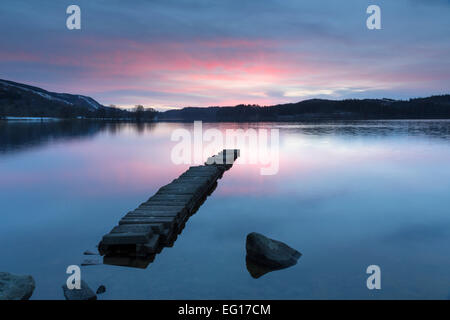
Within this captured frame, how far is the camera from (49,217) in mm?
12359

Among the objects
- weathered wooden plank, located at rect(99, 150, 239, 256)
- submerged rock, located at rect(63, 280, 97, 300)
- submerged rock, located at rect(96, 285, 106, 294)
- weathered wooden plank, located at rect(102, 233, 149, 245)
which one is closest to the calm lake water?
submerged rock, located at rect(96, 285, 106, 294)

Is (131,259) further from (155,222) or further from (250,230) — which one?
(250,230)

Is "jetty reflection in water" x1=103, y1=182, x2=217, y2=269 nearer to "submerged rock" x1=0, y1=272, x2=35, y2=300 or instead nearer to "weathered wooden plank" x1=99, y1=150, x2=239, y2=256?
"weathered wooden plank" x1=99, y1=150, x2=239, y2=256

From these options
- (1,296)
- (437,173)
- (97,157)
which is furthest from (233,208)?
(97,157)

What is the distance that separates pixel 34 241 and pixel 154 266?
439 cm

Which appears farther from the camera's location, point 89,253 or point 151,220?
point 151,220

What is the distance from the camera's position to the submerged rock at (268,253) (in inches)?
317

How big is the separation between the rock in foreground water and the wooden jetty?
258 cm

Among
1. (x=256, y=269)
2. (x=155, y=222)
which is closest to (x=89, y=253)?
(x=155, y=222)

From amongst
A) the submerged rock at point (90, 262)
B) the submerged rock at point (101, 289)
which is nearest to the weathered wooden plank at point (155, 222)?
the submerged rock at point (90, 262)

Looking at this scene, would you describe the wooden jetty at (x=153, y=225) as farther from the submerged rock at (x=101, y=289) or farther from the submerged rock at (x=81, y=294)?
the submerged rock at (x=81, y=294)

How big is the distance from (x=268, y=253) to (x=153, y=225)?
3348 millimetres

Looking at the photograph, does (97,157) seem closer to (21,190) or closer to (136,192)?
(21,190)

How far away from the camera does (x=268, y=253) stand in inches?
322
